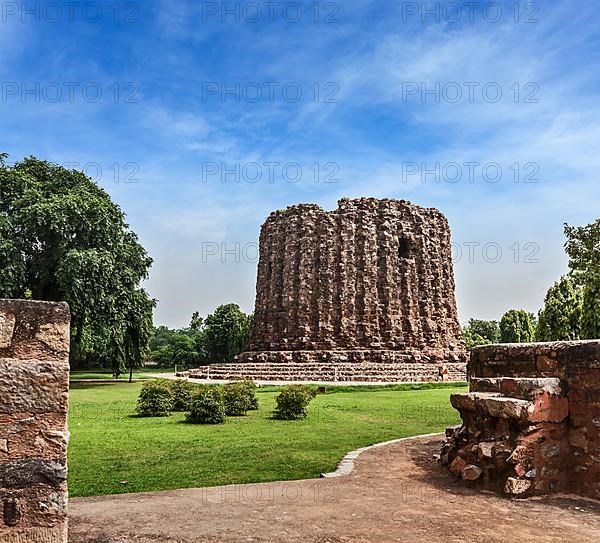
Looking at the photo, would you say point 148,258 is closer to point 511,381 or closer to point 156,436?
point 156,436

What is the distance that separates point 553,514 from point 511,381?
62.1 inches

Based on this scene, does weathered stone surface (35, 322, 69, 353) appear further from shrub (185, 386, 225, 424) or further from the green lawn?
shrub (185, 386, 225, 424)

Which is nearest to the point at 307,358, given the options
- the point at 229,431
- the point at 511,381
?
the point at 229,431

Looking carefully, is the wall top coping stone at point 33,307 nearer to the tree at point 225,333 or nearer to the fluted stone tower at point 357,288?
the fluted stone tower at point 357,288

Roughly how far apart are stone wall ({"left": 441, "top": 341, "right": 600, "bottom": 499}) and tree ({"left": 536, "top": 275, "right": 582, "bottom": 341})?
3043 cm

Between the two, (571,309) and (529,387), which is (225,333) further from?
(529,387)

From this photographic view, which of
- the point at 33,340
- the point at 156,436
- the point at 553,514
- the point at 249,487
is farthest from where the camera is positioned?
the point at 156,436

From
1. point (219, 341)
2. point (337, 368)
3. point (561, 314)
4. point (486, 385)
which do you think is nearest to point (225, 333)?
point (219, 341)

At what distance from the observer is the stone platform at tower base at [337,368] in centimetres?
2655

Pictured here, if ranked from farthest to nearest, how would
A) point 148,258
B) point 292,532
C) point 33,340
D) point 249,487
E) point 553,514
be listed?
point 148,258, point 249,487, point 553,514, point 292,532, point 33,340

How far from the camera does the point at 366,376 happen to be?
26.5 m

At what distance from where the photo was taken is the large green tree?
21.1 metres

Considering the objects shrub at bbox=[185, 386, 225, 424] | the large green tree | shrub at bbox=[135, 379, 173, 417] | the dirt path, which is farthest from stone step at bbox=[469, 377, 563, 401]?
the large green tree

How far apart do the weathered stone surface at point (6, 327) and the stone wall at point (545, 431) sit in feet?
15.5
